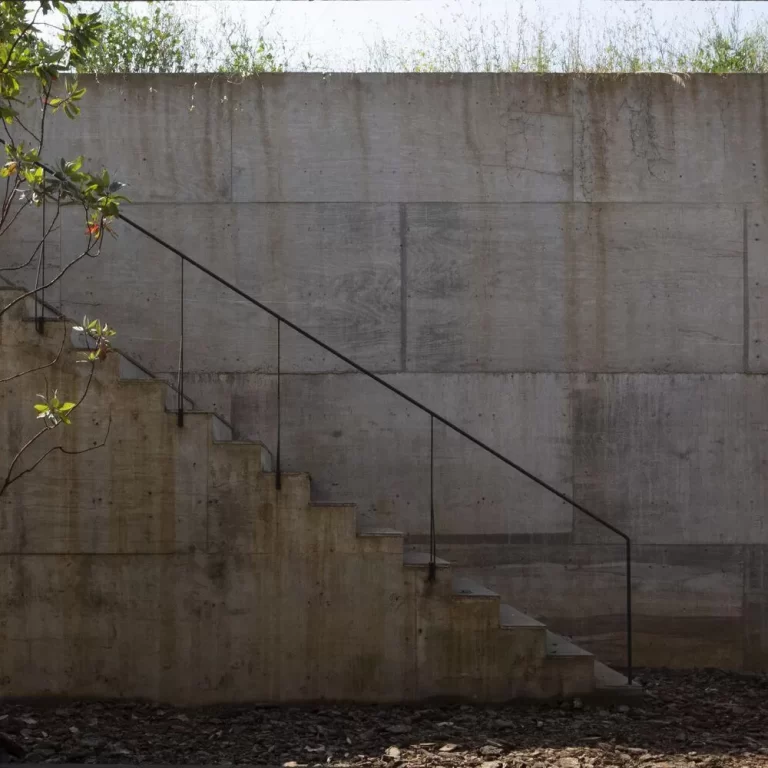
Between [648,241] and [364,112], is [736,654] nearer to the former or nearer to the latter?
[648,241]

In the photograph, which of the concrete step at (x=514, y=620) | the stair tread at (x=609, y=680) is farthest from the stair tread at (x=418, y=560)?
the stair tread at (x=609, y=680)

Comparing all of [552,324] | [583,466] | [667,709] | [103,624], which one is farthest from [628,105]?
[103,624]

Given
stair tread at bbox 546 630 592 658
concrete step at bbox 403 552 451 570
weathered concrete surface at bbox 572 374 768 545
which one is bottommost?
stair tread at bbox 546 630 592 658

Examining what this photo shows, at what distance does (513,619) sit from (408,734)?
1.12 metres

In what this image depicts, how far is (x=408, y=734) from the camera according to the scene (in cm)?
629

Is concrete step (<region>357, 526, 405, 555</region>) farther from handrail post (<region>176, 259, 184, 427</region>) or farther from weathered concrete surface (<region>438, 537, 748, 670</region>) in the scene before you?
handrail post (<region>176, 259, 184, 427</region>)

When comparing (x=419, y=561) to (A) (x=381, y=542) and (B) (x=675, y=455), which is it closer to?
(A) (x=381, y=542)

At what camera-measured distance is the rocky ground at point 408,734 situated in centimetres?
584

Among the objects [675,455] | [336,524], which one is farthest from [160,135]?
[675,455]

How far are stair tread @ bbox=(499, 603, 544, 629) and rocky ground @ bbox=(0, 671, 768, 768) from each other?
525mm

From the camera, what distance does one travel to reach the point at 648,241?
313 inches

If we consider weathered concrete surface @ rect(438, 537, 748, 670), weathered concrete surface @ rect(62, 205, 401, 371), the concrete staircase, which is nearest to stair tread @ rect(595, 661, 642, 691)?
the concrete staircase

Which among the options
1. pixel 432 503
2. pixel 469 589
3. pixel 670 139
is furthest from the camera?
pixel 670 139

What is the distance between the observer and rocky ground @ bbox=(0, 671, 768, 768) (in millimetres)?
5840
